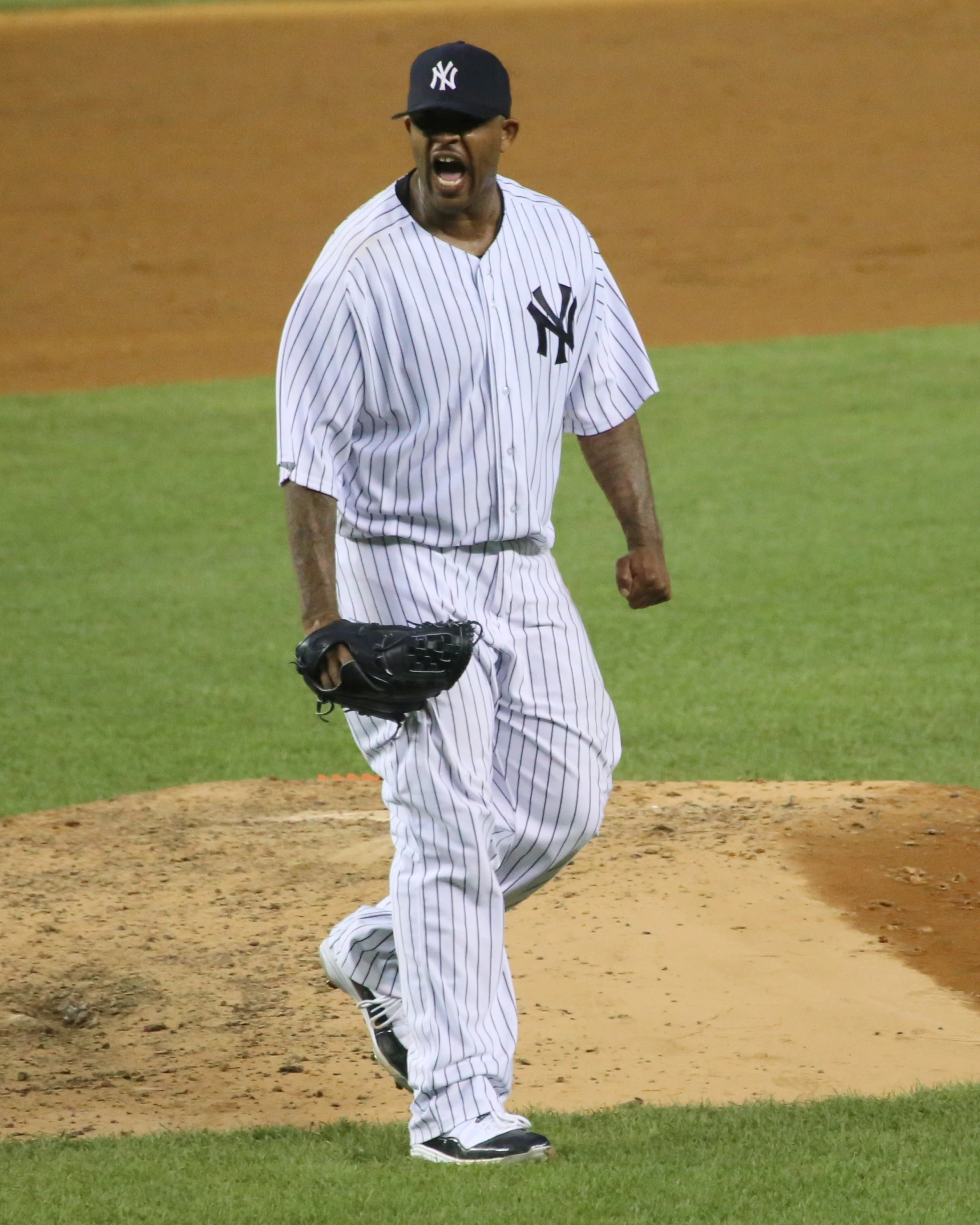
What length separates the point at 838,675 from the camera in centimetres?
785

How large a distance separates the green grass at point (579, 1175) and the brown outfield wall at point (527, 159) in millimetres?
12500

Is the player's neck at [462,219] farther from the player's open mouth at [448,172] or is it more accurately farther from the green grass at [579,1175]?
the green grass at [579,1175]

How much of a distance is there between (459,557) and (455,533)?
51 millimetres

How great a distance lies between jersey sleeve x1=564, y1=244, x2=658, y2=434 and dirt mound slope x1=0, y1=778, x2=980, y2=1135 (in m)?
1.37

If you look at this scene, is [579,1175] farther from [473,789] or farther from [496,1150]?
[473,789]

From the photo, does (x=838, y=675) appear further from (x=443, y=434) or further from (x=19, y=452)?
(x=19, y=452)

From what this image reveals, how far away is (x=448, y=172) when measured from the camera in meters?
3.38

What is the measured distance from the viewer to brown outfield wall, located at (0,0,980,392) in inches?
696

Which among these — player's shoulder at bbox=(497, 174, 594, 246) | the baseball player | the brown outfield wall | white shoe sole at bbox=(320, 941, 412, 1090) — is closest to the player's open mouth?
the baseball player

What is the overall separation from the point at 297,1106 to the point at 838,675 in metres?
4.33

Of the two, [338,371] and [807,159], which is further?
[807,159]

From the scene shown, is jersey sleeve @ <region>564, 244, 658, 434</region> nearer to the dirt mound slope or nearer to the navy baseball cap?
the navy baseball cap

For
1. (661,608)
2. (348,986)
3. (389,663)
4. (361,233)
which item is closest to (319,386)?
(361,233)

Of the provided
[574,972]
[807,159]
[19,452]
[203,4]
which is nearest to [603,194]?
[807,159]
